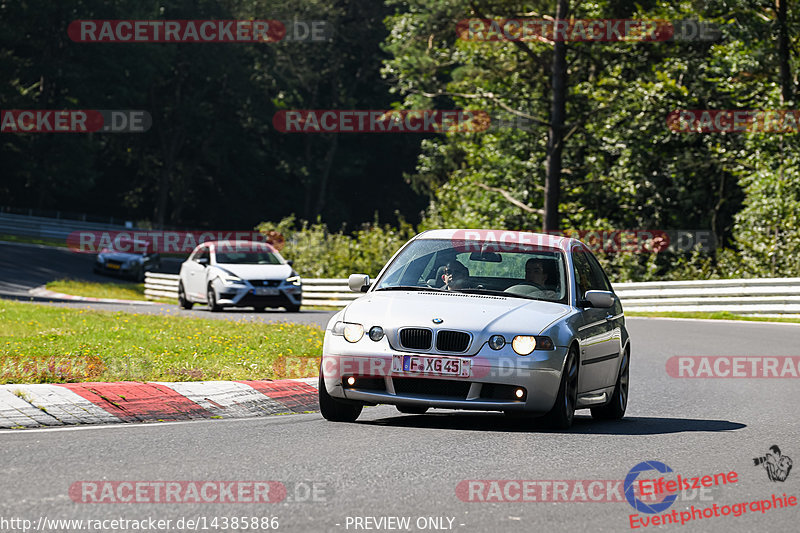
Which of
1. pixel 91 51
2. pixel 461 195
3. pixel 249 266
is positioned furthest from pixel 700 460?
pixel 91 51

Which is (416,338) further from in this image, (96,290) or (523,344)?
(96,290)

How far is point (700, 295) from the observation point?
3086 cm

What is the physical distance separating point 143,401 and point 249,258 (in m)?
18.7

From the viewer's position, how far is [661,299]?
106 feet

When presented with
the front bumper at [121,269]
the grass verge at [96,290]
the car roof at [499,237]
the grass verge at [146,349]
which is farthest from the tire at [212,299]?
the front bumper at [121,269]

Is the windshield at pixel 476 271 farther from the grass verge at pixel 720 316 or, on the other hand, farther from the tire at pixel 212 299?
the grass verge at pixel 720 316

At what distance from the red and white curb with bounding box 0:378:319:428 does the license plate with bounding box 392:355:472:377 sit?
192 cm

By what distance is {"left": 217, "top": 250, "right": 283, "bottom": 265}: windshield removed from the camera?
94.1 ft

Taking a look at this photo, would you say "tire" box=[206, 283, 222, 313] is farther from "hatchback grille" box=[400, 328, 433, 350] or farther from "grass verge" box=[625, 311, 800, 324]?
"hatchback grille" box=[400, 328, 433, 350]

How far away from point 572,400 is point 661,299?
22.9 m

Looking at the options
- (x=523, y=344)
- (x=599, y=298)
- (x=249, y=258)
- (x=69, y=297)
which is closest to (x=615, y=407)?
(x=599, y=298)

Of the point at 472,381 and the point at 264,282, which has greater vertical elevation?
the point at 472,381

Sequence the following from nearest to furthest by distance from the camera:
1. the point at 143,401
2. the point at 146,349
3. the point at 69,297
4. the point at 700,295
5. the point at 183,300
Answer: the point at 143,401 < the point at 146,349 < the point at 183,300 < the point at 700,295 < the point at 69,297

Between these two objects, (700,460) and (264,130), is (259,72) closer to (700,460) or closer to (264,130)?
(264,130)
